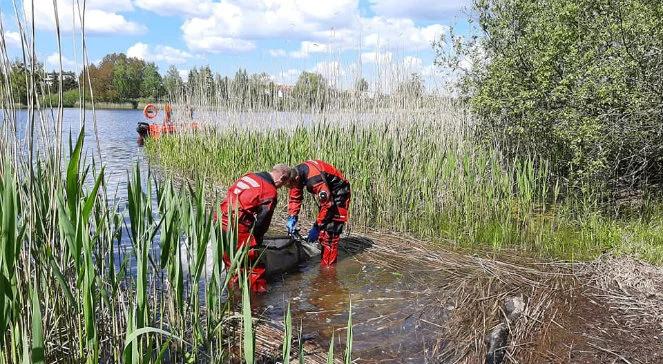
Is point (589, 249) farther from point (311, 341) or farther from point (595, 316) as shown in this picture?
point (311, 341)

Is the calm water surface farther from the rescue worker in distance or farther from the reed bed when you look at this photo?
the reed bed

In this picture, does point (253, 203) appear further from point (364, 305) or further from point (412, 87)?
point (412, 87)

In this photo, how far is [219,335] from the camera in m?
2.94

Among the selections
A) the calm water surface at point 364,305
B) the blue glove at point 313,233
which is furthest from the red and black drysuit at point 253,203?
the blue glove at point 313,233

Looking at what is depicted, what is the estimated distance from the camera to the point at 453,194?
7113mm

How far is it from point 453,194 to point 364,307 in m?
2.77

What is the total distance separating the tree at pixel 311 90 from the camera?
891 cm

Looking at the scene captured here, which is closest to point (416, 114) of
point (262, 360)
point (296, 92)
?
point (296, 92)

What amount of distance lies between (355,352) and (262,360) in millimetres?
735

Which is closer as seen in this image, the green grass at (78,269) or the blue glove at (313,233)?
the green grass at (78,269)

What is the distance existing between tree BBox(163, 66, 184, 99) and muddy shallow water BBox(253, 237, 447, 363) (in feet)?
24.8

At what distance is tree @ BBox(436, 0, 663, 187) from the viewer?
5871 mm

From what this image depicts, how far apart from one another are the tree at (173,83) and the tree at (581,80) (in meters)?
6.98

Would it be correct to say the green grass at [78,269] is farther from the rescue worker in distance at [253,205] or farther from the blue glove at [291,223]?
the blue glove at [291,223]
